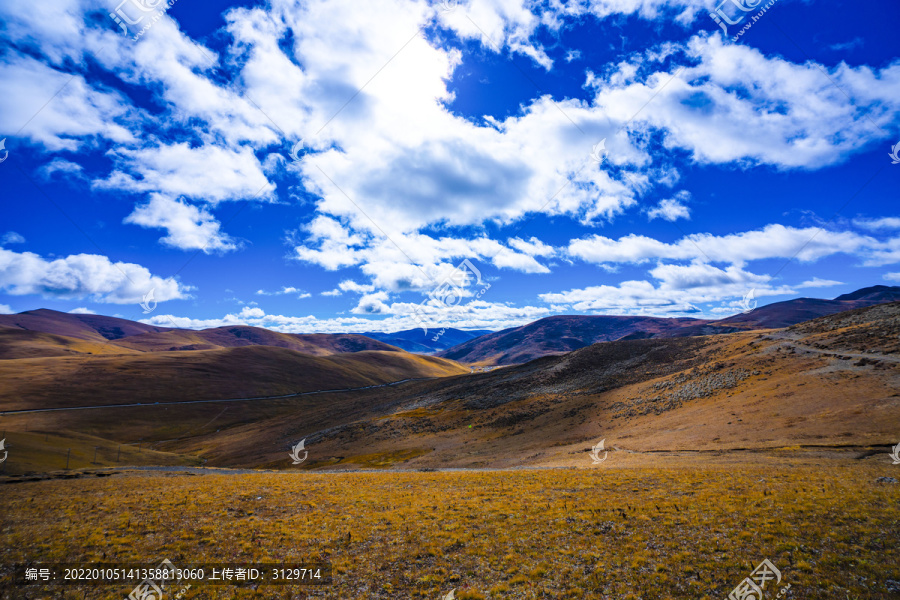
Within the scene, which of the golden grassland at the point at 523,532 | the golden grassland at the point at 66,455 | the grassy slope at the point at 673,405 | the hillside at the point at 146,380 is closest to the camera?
the golden grassland at the point at 523,532

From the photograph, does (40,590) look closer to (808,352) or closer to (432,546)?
(432,546)

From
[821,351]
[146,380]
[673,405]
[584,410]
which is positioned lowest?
[584,410]

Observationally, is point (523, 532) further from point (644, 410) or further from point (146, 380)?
point (146, 380)

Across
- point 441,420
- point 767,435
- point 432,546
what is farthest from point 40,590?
point 441,420

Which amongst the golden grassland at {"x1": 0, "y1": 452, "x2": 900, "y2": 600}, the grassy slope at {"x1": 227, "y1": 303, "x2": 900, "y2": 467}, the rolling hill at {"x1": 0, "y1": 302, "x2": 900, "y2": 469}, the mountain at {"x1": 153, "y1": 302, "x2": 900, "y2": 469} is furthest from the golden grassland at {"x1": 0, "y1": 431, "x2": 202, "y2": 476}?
the grassy slope at {"x1": 227, "y1": 303, "x2": 900, "y2": 467}

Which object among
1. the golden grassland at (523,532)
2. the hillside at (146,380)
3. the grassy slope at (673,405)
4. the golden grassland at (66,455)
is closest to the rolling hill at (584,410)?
the grassy slope at (673,405)

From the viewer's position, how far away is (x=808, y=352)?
5138 centimetres

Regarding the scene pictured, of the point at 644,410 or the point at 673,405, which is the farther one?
the point at 644,410

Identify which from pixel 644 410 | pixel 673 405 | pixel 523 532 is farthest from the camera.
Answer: pixel 644 410

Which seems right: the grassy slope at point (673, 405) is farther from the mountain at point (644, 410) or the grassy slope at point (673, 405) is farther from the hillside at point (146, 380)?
the hillside at point (146, 380)

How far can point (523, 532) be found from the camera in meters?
17.7

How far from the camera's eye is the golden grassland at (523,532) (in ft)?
43.1

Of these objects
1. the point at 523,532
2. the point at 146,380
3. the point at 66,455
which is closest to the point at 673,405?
the point at 523,532

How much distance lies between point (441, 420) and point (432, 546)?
191 ft
